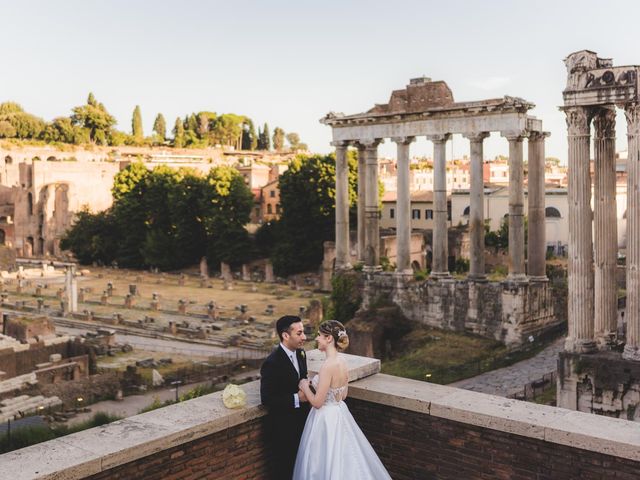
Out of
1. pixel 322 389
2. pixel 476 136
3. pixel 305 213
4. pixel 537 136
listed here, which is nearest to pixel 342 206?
pixel 476 136

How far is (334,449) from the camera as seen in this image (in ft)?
18.0

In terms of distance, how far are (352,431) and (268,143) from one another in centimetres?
10463

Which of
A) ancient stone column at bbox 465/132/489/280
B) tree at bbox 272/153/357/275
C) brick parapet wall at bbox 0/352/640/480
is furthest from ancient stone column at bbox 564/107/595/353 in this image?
tree at bbox 272/153/357/275

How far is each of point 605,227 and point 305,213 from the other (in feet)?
108

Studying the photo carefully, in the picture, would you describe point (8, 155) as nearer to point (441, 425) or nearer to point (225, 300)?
point (225, 300)

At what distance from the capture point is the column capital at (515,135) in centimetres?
2108

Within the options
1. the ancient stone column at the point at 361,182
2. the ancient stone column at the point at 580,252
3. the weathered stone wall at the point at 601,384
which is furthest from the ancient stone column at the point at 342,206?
the weathered stone wall at the point at 601,384

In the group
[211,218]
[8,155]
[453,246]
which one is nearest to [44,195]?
[8,155]

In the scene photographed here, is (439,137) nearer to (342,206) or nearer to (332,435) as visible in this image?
(342,206)

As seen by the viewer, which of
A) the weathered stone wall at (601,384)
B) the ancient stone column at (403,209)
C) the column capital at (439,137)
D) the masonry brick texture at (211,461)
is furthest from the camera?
the ancient stone column at (403,209)

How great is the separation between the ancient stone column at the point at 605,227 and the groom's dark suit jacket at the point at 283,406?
10050 mm

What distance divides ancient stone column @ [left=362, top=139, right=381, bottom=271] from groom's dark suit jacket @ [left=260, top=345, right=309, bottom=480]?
1870cm

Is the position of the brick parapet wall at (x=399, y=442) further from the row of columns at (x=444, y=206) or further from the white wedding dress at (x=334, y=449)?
the row of columns at (x=444, y=206)

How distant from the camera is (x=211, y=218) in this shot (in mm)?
51219
